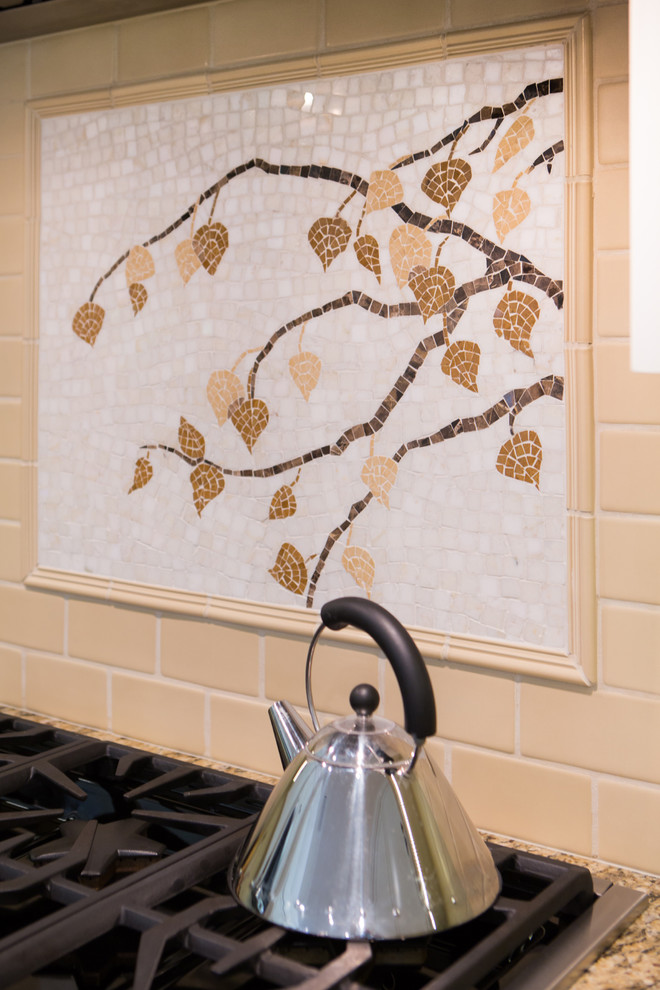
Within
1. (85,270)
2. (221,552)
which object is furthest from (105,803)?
(85,270)

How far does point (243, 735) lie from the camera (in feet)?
4.09

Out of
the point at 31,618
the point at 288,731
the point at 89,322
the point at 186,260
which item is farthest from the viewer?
the point at 31,618

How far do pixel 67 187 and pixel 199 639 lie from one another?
666mm

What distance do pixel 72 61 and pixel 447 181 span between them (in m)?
0.64

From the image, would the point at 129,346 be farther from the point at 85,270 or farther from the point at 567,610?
the point at 567,610

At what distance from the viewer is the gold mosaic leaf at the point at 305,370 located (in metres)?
1.16

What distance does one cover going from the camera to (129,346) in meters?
1.32

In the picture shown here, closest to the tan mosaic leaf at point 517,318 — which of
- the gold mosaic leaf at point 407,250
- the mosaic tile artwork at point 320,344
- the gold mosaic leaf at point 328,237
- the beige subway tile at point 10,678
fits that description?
the mosaic tile artwork at point 320,344

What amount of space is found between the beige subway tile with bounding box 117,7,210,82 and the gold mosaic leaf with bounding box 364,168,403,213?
31 cm

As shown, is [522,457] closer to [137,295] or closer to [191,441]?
[191,441]

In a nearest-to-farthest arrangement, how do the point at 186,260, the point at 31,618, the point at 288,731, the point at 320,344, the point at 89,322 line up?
the point at 288,731
the point at 320,344
the point at 186,260
the point at 89,322
the point at 31,618

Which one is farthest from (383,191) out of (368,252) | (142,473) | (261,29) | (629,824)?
(629,824)

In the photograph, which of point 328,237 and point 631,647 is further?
point 328,237

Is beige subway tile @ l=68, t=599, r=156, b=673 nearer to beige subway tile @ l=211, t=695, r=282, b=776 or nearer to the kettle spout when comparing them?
beige subway tile @ l=211, t=695, r=282, b=776
